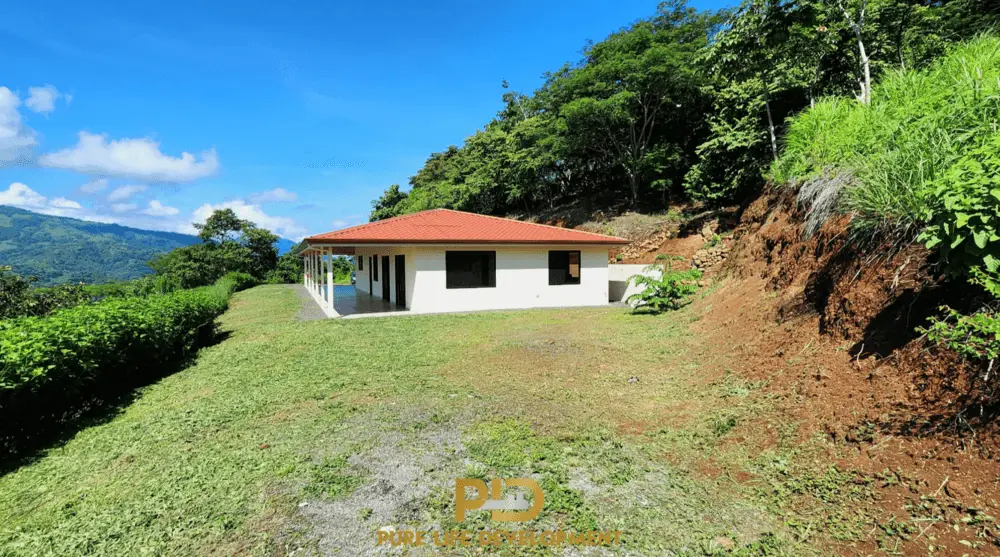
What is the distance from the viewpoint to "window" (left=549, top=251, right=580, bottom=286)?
1512 centimetres

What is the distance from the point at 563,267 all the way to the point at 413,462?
12.1 m

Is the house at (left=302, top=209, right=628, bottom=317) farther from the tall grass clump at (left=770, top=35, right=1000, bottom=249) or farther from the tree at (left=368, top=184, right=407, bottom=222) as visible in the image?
the tree at (left=368, top=184, right=407, bottom=222)

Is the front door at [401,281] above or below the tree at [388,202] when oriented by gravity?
below

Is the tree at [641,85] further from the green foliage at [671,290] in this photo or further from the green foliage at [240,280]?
the green foliage at [240,280]

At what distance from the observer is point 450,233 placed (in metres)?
14.1

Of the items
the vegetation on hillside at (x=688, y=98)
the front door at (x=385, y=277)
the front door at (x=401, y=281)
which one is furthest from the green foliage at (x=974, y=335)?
the front door at (x=385, y=277)

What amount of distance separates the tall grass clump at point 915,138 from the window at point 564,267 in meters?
9.01

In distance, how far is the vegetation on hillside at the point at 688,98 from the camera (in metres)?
10.1

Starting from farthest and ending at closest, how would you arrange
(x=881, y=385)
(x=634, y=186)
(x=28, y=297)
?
(x=634, y=186) < (x=28, y=297) < (x=881, y=385)

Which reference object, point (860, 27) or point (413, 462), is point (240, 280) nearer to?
point (413, 462)

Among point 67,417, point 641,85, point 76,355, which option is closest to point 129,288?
point 67,417

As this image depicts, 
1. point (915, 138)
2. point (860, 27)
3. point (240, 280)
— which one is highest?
point (860, 27)

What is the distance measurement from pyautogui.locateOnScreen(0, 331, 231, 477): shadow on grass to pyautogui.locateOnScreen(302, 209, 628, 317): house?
20.8 ft

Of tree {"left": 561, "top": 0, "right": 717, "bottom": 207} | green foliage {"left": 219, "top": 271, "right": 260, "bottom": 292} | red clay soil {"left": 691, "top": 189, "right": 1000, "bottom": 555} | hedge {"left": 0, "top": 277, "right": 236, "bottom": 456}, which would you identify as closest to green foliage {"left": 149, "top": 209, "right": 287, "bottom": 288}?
green foliage {"left": 219, "top": 271, "right": 260, "bottom": 292}
